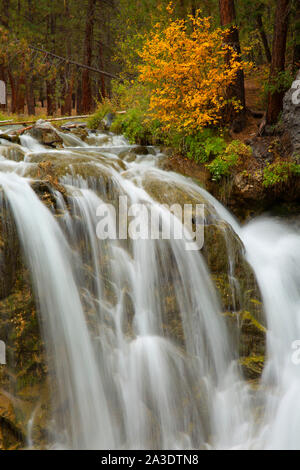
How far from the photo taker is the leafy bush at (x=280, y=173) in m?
7.25

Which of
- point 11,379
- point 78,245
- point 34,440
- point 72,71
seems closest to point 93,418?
point 34,440

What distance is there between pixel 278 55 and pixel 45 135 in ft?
20.4

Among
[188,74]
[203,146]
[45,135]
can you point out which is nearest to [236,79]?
[188,74]

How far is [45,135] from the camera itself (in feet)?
27.6

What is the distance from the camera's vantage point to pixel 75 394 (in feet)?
13.8

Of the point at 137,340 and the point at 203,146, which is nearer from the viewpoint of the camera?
the point at 137,340

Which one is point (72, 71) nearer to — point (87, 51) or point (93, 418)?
point (87, 51)

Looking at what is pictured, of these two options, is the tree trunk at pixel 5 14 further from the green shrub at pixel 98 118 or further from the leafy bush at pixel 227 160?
the leafy bush at pixel 227 160

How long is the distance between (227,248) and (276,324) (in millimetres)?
1521

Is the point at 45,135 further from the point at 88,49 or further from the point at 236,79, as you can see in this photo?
the point at 88,49

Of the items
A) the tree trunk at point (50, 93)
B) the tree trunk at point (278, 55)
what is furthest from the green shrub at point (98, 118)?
the tree trunk at point (50, 93)

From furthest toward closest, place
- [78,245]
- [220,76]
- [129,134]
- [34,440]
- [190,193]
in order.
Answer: [129,134]
[220,76]
[190,193]
[78,245]
[34,440]

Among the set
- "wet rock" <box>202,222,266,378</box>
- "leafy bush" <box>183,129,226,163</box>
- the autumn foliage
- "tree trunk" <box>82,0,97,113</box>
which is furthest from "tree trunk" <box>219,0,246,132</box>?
"tree trunk" <box>82,0,97,113</box>

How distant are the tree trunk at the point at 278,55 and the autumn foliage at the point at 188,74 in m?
0.74
